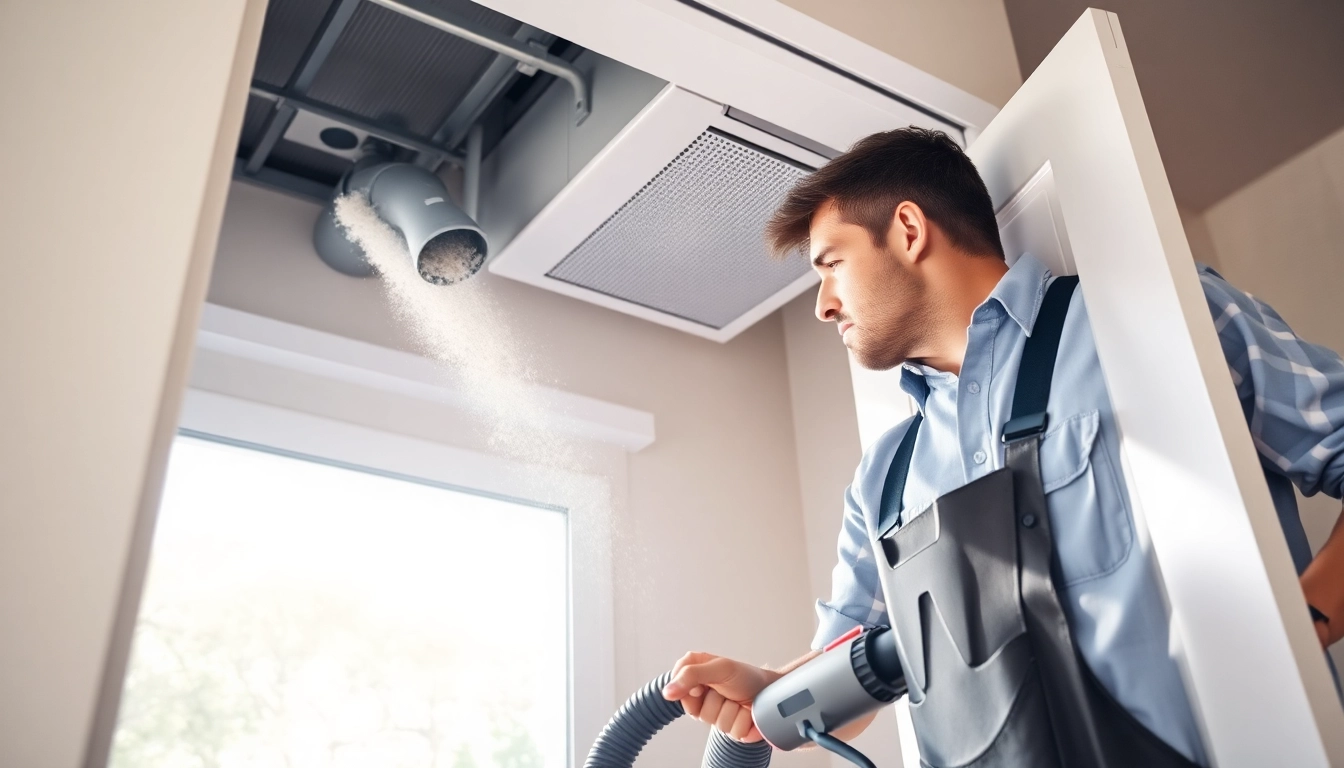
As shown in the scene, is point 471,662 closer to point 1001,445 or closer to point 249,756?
point 249,756

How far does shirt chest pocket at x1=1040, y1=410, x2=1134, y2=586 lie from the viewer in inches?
39.4

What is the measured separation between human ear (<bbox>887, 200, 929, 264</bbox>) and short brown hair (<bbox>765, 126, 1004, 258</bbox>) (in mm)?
11

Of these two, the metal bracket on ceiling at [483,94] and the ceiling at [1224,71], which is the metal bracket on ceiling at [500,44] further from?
the ceiling at [1224,71]

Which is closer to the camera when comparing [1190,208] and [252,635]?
[252,635]

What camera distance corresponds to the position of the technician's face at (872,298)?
51.3 inches

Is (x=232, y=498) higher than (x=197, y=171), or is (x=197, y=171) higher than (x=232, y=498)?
(x=232, y=498)

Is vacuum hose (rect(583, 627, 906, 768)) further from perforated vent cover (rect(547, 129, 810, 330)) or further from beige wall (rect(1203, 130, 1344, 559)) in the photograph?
beige wall (rect(1203, 130, 1344, 559))

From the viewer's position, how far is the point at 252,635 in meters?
1.79

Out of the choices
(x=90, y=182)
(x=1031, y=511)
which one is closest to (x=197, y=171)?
(x=90, y=182)

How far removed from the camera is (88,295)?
73 centimetres

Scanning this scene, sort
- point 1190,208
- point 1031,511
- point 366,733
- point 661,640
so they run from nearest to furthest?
point 1031,511 → point 366,733 → point 661,640 → point 1190,208

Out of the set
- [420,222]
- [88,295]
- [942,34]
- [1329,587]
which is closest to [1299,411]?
[1329,587]

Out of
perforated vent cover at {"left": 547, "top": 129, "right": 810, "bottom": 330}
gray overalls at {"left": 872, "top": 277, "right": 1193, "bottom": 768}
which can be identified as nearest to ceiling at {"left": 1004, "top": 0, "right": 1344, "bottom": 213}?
perforated vent cover at {"left": 547, "top": 129, "right": 810, "bottom": 330}

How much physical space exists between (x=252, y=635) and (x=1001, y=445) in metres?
1.30
